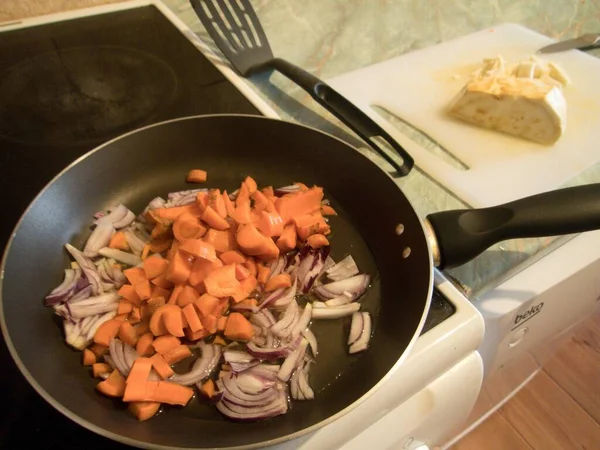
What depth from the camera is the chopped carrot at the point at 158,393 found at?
23.4 inches

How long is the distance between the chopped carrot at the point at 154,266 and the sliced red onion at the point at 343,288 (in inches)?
9.5

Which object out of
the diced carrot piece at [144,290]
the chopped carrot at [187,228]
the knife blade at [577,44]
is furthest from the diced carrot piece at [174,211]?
the knife blade at [577,44]

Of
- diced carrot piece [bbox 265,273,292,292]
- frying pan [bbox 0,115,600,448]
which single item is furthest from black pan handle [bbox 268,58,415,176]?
diced carrot piece [bbox 265,273,292,292]

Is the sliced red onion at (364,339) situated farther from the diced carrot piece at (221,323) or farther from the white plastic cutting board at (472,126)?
the white plastic cutting board at (472,126)

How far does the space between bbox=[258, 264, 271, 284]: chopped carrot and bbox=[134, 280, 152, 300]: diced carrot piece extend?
0.56 ft

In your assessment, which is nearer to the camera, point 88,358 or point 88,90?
point 88,358

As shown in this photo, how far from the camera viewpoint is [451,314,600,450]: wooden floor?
166 centimetres

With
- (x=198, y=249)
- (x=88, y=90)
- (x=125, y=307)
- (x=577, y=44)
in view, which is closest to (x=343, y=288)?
(x=198, y=249)

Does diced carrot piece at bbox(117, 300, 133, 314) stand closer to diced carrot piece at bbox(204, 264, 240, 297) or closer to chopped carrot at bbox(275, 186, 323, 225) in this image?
diced carrot piece at bbox(204, 264, 240, 297)

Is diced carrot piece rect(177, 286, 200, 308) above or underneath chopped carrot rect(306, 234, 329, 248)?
above

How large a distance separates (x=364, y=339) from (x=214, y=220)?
0.31 m

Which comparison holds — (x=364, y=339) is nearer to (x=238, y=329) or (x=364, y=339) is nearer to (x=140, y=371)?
(x=238, y=329)

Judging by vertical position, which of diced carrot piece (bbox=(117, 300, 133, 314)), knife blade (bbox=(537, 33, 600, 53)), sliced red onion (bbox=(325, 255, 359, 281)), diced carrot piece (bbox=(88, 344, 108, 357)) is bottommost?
knife blade (bbox=(537, 33, 600, 53))

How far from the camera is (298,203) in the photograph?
82cm
